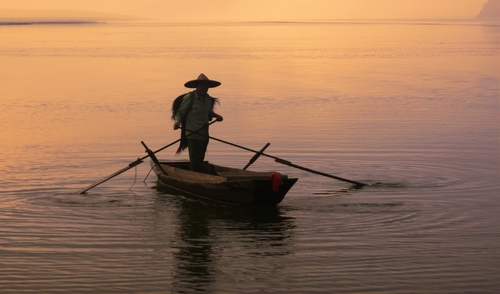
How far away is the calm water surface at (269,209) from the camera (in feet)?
31.8

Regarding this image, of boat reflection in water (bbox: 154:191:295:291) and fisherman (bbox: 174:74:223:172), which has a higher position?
fisherman (bbox: 174:74:223:172)

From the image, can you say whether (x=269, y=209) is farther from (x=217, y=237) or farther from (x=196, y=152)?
(x=196, y=152)

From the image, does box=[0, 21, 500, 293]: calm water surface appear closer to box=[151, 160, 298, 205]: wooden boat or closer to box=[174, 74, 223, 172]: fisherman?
box=[151, 160, 298, 205]: wooden boat

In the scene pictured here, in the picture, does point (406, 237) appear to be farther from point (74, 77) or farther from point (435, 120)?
point (74, 77)

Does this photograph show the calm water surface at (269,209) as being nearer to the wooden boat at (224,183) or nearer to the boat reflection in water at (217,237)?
the boat reflection in water at (217,237)

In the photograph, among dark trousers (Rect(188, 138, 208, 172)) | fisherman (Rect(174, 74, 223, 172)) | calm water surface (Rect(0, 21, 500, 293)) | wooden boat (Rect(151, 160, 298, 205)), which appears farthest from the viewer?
Result: dark trousers (Rect(188, 138, 208, 172))

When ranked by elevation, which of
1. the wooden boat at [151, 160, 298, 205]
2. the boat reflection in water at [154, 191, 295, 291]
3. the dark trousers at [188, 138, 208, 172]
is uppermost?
the dark trousers at [188, 138, 208, 172]

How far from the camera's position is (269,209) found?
42.2 ft

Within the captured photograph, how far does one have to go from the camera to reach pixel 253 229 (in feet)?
38.9

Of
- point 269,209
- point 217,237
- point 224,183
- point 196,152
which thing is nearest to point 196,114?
point 196,152

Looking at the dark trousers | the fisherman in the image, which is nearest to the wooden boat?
the dark trousers

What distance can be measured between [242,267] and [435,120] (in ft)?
43.4

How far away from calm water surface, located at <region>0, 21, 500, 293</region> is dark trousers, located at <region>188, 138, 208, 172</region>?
0.69 metres

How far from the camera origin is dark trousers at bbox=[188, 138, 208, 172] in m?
14.3
